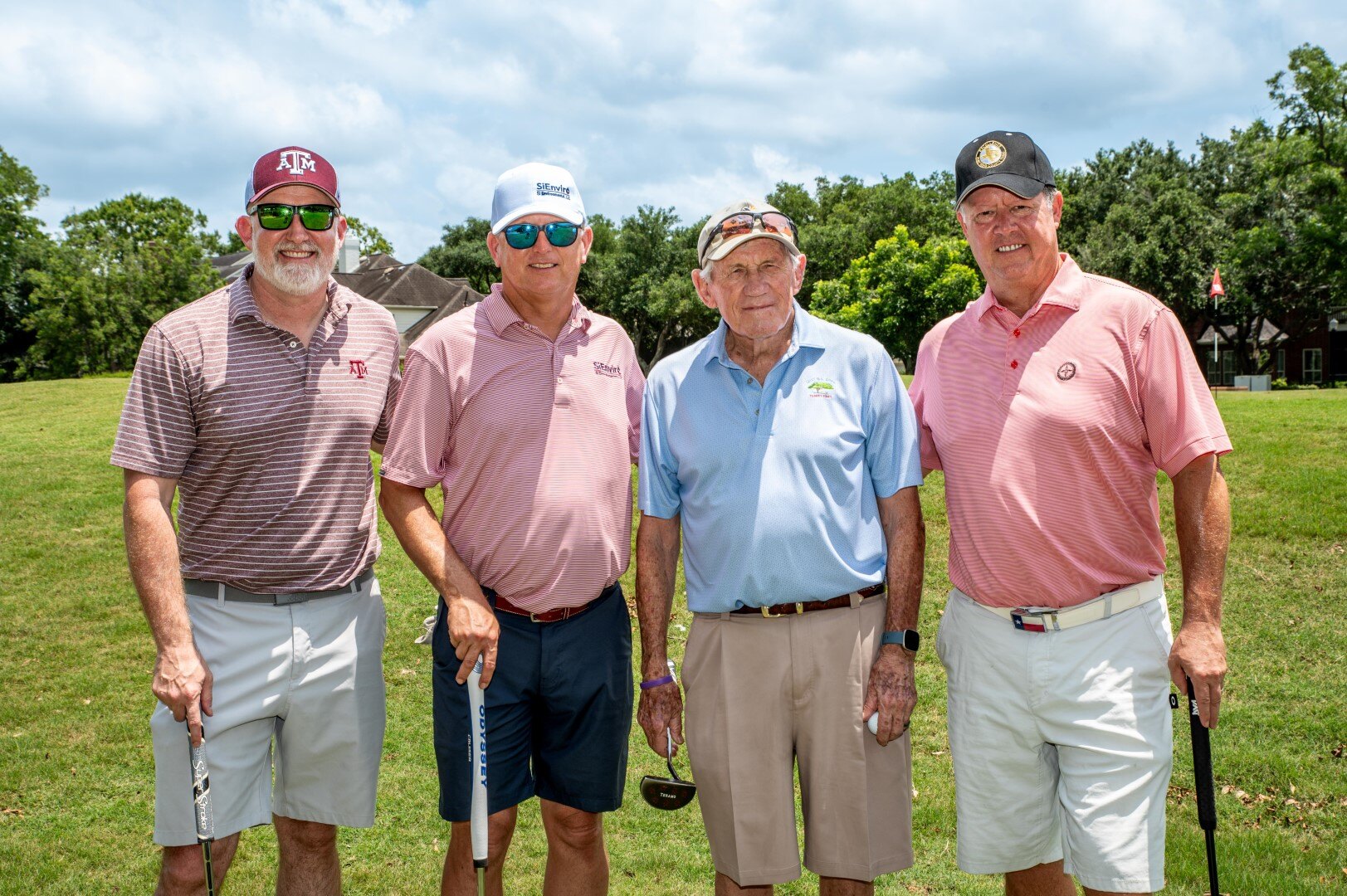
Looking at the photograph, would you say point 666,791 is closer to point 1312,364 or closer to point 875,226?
point 875,226

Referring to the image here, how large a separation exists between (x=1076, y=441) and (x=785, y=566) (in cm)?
104

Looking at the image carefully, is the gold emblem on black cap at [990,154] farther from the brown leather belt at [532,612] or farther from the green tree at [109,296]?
the green tree at [109,296]

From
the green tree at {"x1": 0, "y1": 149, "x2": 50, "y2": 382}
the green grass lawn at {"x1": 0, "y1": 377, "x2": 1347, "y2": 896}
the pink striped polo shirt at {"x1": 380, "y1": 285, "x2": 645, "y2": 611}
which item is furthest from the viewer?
the green tree at {"x1": 0, "y1": 149, "x2": 50, "y2": 382}

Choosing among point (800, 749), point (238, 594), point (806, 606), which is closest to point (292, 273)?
point (238, 594)

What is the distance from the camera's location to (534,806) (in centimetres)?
614

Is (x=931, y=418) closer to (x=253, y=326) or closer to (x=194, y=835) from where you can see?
(x=253, y=326)

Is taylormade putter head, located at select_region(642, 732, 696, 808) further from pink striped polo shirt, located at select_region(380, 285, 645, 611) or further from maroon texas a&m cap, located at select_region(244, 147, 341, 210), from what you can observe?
maroon texas a&m cap, located at select_region(244, 147, 341, 210)

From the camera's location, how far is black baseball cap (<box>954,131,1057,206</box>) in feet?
11.9

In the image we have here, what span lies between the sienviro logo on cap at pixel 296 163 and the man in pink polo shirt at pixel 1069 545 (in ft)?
8.08

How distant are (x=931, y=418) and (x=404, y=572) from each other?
292 inches

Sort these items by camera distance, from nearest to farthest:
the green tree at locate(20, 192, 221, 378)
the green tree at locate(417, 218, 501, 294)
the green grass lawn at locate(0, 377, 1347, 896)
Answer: the green grass lawn at locate(0, 377, 1347, 896) → the green tree at locate(20, 192, 221, 378) → the green tree at locate(417, 218, 501, 294)

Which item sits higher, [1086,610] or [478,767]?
[1086,610]

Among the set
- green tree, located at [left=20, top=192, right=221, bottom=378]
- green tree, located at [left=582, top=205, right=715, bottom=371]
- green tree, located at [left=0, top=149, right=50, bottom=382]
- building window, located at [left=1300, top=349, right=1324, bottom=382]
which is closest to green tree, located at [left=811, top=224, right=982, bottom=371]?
green tree, located at [left=582, top=205, right=715, bottom=371]

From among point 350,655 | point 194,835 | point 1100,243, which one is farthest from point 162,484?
point 1100,243
